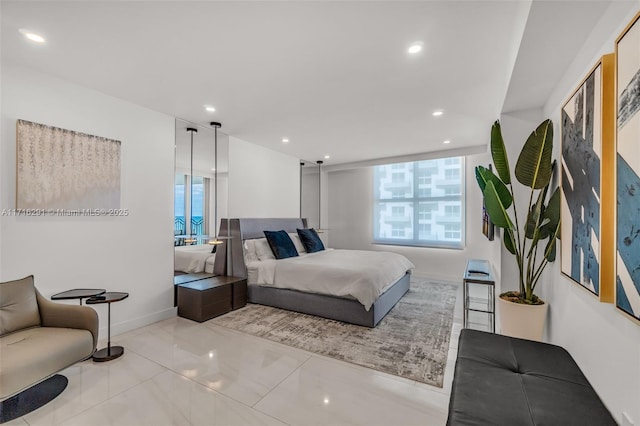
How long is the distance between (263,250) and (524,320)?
3.40m

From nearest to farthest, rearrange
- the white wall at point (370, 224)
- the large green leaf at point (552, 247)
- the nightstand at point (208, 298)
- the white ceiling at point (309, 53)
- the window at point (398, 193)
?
the white ceiling at point (309, 53) → the large green leaf at point (552, 247) → the nightstand at point (208, 298) → the white wall at point (370, 224) → the window at point (398, 193)

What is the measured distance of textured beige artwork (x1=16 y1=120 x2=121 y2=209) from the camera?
242 centimetres

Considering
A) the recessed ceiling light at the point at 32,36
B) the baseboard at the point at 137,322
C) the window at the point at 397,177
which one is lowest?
the baseboard at the point at 137,322

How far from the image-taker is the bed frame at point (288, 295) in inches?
131

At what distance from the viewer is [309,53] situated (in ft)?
7.22

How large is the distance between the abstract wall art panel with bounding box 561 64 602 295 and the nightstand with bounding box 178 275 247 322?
3.54 metres

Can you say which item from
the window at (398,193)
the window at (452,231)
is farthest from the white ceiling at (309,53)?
the window at (398,193)

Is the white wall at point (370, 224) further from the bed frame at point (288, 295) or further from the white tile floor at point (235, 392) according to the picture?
the white tile floor at point (235, 392)

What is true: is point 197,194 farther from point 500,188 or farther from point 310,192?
point 500,188

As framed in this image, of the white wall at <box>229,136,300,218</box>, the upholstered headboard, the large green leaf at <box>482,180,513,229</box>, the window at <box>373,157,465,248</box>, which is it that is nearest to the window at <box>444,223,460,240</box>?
the window at <box>373,157,465,248</box>

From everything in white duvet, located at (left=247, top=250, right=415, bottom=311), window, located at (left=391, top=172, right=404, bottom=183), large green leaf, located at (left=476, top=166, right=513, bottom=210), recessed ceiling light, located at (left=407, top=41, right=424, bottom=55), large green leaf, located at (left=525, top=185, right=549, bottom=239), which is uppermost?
recessed ceiling light, located at (left=407, top=41, right=424, bottom=55)

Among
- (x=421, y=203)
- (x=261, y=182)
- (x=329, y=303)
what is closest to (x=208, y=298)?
(x=329, y=303)

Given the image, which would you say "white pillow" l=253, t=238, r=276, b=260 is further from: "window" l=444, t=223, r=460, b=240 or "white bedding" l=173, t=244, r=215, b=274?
"window" l=444, t=223, r=460, b=240

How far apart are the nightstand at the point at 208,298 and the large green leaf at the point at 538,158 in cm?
354
